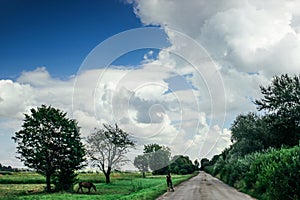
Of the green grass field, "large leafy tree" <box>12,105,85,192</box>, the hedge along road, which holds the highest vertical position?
"large leafy tree" <box>12,105,85,192</box>

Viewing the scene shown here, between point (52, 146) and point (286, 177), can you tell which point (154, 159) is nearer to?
point (52, 146)

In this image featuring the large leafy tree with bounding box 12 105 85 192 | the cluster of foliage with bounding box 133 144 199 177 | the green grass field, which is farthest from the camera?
the cluster of foliage with bounding box 133 144 199 177

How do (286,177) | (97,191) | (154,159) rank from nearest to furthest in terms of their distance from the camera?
1. (286,177)
2. (97,191)
3. (154,159)

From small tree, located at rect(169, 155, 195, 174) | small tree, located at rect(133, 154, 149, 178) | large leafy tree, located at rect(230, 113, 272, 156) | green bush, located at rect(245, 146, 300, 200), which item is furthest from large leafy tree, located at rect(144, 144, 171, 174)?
green bush, located at rect(245, 146, 300, 200)

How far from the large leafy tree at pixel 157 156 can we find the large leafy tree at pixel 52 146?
6910 cm

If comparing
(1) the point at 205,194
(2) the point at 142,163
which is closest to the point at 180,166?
(2) the point at 142,163

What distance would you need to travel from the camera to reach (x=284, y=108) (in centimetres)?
4838

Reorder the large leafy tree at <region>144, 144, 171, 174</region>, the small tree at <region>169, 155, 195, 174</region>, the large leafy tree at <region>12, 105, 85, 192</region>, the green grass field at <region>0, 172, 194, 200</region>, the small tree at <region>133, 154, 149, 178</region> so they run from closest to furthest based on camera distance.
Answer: the green grass field at <region>0, 172, 194, 200</region> → the large leafy tree at <region>12, 105, 85, 192</region> → the small tree at <region>133, 154, 149, 178</region> → the large leafy tree at <region>144, 144, 171, 174</region> → the small tree at <region>169, 155, 195, 174</region>

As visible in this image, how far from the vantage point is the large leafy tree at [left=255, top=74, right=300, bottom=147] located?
47.8 m

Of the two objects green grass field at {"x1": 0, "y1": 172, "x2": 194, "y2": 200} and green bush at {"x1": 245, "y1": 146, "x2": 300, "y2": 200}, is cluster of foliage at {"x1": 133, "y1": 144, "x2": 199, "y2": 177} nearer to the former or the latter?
green grass field at {"x1": 0, "y1": 172, "x2": 194, "y2": 200}

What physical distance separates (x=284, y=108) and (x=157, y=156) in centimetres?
7827

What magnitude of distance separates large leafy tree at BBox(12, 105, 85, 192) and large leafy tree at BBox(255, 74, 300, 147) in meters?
26.6

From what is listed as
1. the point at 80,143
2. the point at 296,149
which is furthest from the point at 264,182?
the point at 80,143

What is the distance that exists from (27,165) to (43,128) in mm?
5256
